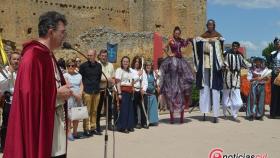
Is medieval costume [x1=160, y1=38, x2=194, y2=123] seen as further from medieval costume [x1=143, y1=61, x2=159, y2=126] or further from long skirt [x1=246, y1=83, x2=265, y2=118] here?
long skirt [x1=246, y1=83, x2=265, y2=118]

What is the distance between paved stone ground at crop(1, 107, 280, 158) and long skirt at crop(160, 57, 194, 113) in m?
0.46

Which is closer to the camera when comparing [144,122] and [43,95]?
[43,95]

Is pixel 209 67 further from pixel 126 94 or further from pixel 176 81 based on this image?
pixel 126 94

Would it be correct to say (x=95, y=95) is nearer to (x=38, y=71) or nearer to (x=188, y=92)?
(x=188, y=92)

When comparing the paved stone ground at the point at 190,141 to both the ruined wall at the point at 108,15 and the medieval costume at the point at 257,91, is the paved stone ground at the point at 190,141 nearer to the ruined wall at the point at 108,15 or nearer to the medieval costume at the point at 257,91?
the medieval costume at the point at 257,91

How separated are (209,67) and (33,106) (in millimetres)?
6512

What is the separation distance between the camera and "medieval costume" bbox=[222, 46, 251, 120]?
980 centimetres

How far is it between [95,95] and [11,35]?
72.4 ft

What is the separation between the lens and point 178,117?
10430mm

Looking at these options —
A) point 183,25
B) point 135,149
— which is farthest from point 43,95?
point 183,25

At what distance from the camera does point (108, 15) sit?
35906mm

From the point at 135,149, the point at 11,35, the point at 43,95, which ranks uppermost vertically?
the point at 11,35

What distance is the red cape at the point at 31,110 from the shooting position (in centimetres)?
348

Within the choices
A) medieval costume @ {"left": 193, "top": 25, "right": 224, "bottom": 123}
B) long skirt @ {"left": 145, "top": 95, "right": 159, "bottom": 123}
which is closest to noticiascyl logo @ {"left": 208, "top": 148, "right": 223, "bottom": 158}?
long skirt @ {"left": 145, "top": 95, "right": 159, "bottom": 123}
